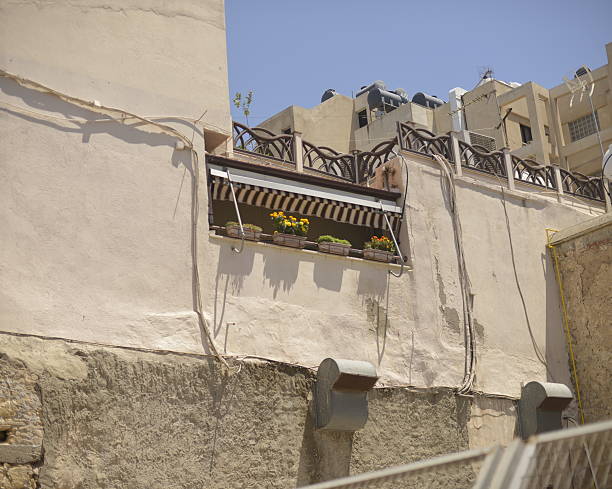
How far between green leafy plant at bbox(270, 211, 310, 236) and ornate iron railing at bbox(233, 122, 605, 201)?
1.44 meters

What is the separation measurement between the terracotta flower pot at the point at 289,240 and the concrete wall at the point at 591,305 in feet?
16.4

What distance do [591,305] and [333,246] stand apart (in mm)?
4544

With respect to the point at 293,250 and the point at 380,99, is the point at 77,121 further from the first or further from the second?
the point at 380,99

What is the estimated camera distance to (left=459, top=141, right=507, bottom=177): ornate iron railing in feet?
48.5

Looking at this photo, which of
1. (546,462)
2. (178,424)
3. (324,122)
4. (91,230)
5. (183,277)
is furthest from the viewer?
(324,122)

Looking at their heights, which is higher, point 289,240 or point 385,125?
point 385,125

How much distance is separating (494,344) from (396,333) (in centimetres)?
184

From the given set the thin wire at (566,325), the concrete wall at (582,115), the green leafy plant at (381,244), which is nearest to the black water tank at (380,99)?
the concrete wall at (582,115)

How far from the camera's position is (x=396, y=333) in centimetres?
1231

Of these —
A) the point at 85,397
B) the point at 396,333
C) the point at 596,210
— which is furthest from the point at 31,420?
the point at 596,210

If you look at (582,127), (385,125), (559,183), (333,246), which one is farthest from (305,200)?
(582,127)

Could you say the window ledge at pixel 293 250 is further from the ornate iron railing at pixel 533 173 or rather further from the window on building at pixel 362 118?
the window on building at pixel 362 118

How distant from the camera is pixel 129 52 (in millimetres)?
11633

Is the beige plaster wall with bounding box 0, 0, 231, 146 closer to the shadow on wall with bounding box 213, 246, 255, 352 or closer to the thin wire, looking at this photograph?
the shadow on wall with bounding box 213, 246, 255, 352
